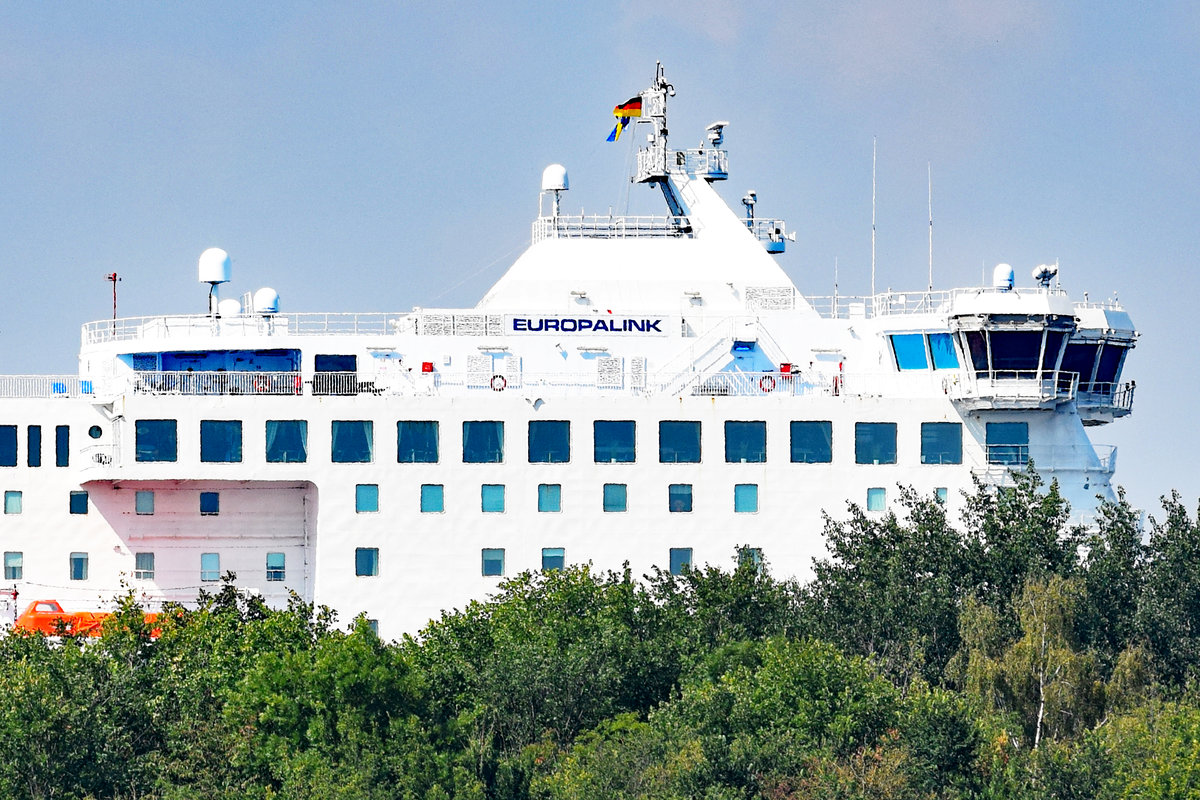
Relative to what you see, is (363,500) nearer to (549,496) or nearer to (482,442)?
(482,442)

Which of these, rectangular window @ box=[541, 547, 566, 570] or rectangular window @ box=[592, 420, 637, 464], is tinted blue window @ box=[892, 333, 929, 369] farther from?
rectangular window @ box=[541, 547, 566, 570]

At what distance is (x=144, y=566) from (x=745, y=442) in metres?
19.7

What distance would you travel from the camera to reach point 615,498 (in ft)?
244

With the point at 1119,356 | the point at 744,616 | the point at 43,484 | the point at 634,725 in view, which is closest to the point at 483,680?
the point at 634,725

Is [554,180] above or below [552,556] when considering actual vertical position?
above

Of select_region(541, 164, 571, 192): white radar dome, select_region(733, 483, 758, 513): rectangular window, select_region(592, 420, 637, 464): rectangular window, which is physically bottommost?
select_region(733, 483, 758, 513): rectangular window

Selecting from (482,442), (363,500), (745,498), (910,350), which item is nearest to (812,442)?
(745,498)

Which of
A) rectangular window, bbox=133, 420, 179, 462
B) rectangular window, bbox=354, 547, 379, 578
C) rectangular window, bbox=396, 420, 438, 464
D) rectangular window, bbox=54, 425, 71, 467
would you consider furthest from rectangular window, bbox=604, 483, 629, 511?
rectangular window, bbox=54, 425, 71, 467

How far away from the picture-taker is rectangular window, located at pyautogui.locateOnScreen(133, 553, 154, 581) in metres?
75.8

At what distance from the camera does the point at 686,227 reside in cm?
8094

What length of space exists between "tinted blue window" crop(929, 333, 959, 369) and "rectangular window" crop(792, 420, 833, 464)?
4254 mm

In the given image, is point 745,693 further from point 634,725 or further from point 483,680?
point 483,680

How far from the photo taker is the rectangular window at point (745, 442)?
74875mm

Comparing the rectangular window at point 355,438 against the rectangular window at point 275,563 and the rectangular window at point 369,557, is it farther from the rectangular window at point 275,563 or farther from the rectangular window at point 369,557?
the rectangular window at point 275,563
